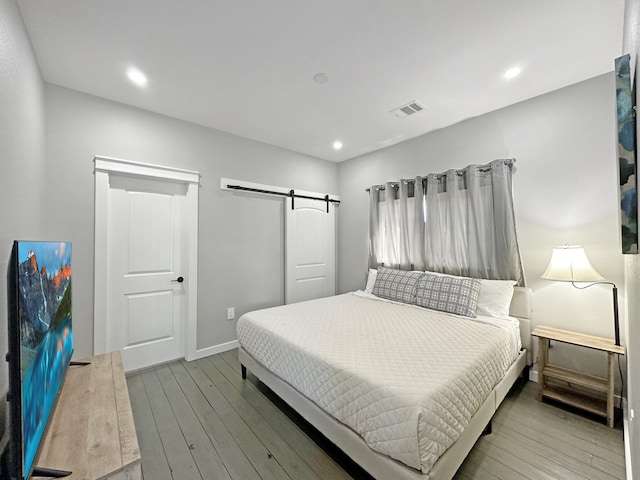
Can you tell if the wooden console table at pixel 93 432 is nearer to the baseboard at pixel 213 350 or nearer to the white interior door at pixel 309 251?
the baseboard at pixel 213 350

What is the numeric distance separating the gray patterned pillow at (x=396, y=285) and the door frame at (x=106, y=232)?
2.14 metres

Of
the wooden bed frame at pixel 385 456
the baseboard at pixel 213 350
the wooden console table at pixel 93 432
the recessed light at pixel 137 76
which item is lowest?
the baseboard at pixel 213 350

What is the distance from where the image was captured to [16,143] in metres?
1.43

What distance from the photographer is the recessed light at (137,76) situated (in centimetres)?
208

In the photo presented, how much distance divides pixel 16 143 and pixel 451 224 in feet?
11.6

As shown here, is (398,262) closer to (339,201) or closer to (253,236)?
(339,201)

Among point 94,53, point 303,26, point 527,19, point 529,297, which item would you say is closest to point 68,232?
point 94,53

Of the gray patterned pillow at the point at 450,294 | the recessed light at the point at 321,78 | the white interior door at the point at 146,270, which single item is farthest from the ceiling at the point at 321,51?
the gray patterned pillow at the point at 450,294

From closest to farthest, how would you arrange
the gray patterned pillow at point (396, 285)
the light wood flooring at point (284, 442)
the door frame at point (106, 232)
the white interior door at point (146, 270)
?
the light wood flooring at point (284, 442) < the door frame at point (106, 232) < the white interior door at point (146, 270) < the gray patterned pillow at point (396, 285)

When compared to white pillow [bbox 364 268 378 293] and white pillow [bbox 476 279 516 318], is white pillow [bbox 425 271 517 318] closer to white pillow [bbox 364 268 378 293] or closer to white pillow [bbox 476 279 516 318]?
white pillow [bbox 476 279 516 318]

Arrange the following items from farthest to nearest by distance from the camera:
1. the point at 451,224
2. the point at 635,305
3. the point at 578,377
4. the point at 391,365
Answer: the point at 451,224, the point at 578,377, the point at 391,365, the point at 635,305

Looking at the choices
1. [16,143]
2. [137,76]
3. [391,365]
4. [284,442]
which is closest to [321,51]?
[137,76]

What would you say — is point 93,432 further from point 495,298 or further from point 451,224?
point 451,224

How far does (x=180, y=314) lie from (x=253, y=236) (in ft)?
4.00
